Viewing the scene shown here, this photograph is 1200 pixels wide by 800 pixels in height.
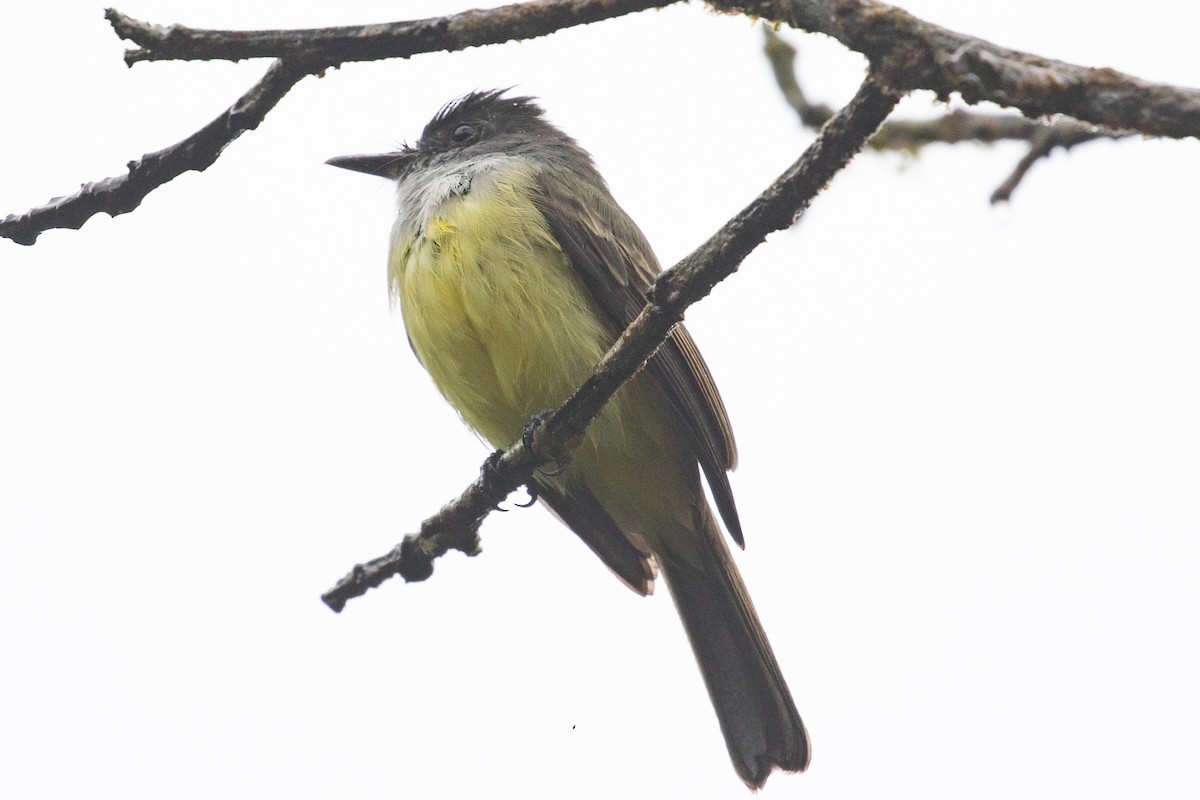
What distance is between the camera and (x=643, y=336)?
3568mm

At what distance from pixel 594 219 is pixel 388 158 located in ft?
5.07

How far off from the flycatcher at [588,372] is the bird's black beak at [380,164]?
0.81 ft

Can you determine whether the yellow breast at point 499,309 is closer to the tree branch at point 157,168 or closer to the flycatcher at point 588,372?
the flycatcher at point 588,372

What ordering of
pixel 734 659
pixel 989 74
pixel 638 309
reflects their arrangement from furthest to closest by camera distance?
pixel 734 659 → pixel 638 309 → pixel 989 74

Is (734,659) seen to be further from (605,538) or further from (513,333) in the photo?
(513,333)

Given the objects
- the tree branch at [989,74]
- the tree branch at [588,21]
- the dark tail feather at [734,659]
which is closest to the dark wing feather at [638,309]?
the dark tail feather at [734,659]

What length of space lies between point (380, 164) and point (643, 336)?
132 inches

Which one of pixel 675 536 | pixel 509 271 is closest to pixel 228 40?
pixel 509 271

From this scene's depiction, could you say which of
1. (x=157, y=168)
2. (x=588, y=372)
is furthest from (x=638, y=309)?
(x=157, y=168)

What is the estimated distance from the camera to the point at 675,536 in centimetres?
575

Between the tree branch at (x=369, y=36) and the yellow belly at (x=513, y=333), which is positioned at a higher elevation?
the yellow belly at (x=513, y=333)

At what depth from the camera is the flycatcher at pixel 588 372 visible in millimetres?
4996

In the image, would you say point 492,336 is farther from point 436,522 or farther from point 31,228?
point 31,228

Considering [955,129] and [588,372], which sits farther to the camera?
[588,372]
